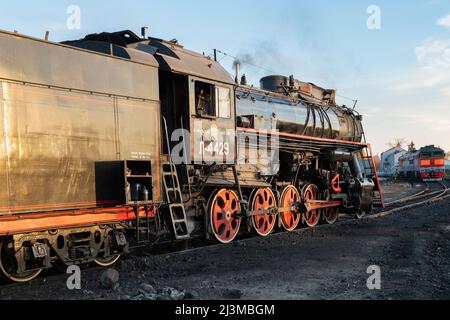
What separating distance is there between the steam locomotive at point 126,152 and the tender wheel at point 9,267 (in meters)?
0.02

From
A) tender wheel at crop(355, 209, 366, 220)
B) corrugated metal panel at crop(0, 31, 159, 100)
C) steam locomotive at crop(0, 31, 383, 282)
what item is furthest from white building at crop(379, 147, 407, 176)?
corrugated metal panel at crop(0, 31, 159, 100)

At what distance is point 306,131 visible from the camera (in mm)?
13609

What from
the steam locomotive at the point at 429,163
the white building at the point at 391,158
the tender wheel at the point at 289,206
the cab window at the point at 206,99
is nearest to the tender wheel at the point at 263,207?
the tender wheel at the point at 289,206

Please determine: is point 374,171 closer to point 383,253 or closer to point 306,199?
point 306,199

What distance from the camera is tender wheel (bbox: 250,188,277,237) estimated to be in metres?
11.1

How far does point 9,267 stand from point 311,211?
918 centimetres

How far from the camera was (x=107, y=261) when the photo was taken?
771 centimetres

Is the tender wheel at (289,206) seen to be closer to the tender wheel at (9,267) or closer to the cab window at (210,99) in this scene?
the cab window at (210,99)

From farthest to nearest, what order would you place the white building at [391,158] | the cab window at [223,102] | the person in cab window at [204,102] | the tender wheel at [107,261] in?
the white building at [391,158] → the cab window at [223,102] → the person in cab window at [204,102] → the tender wheel at [107,261]

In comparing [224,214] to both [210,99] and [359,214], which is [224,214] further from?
[359,214]

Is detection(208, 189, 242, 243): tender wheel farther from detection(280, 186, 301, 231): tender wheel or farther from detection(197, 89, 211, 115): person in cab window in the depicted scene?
detection(280, 186, 301, 231): tender wheel

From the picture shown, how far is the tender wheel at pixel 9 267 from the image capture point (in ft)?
20.6

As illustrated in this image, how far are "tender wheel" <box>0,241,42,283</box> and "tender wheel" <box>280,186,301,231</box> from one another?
7141mm
